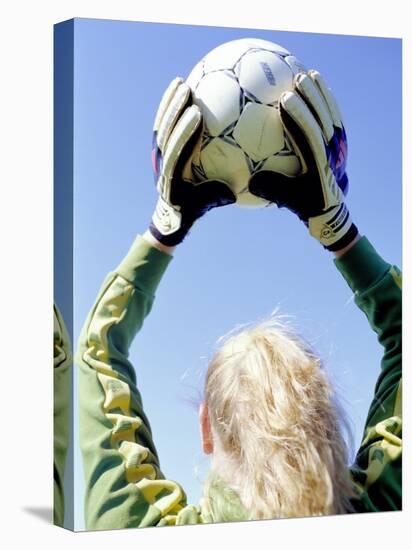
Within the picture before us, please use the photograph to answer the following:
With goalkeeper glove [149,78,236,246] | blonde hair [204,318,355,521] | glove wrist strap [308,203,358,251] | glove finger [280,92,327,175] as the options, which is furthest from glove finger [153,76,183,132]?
blonde hair [204,318,355,521]

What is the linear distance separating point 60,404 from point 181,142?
5.17 ft

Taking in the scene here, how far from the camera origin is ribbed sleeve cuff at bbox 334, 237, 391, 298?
308 inches

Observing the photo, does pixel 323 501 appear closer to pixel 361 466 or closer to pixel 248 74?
→ pixel 361 466

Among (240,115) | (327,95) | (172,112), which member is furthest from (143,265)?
(327,95)

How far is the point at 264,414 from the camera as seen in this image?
284 inches

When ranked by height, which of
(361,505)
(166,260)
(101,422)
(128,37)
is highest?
(128,37)

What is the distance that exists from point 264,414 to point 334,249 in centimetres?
121

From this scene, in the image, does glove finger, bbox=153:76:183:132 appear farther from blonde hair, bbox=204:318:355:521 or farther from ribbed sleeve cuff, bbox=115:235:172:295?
blonde hair, bbox=204:318:355:521

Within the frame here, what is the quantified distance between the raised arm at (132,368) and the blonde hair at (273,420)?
0.39 m

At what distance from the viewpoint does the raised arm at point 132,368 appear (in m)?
7.19

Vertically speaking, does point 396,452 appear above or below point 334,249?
below

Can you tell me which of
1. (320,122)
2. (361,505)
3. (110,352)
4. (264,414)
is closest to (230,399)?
(264,414)

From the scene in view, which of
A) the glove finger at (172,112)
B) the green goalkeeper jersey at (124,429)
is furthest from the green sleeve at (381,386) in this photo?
the glove finger at (172,112)

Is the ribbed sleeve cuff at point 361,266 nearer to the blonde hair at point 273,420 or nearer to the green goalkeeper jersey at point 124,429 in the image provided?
the blonde hair at point 273,420
